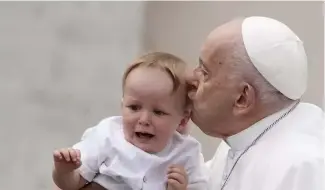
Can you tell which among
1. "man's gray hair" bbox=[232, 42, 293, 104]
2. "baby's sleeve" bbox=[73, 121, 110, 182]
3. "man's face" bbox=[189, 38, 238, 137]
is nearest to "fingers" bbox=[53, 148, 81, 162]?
"baby's sleeve" bbox=[73, 121, 110, 182]

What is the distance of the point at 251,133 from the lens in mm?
1886

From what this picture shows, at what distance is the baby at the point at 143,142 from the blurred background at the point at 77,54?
1.16 m

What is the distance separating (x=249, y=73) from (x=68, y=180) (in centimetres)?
56

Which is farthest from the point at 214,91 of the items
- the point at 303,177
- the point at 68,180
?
the point at 68,180

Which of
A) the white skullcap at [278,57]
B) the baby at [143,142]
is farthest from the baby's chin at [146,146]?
the white skullcap at [278,57]

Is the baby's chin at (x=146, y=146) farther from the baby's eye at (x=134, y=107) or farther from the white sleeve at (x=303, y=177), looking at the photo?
the white sleeve at (x=303, y=177)

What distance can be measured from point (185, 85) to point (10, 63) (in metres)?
1.40

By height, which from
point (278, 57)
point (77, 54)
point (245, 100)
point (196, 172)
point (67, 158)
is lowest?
point (77, 54)

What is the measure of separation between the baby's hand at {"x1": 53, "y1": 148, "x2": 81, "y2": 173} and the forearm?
42 mm

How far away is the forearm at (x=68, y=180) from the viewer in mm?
1860

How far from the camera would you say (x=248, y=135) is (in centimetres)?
189

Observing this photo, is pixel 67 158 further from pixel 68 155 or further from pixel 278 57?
pixel 278 57


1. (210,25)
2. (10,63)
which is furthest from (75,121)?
(210,25)

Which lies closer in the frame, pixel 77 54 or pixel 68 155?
pixel 68 155
